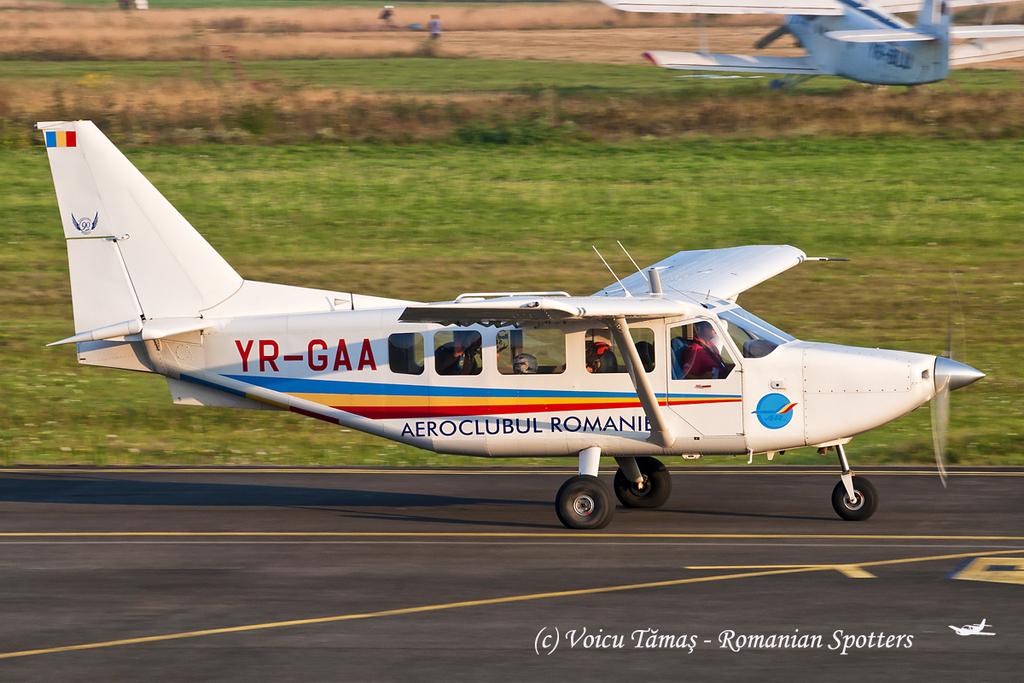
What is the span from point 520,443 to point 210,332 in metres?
3.51

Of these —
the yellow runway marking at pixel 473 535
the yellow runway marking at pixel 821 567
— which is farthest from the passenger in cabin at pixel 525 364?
the yellow runway marking at pixel 821 567

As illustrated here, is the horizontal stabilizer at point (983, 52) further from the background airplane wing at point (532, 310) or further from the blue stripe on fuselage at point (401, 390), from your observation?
the background airplane wing at point (532, 310)

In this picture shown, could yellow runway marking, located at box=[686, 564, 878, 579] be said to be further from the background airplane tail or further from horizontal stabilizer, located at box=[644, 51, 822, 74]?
the background airplane tail

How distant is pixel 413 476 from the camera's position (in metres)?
18.5

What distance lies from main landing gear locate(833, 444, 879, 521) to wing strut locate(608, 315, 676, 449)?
180cm

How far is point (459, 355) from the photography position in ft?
50.3

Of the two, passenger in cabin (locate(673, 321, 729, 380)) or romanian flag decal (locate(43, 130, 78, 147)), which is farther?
romanian flag decal (locate(43, 130, 78, 147))

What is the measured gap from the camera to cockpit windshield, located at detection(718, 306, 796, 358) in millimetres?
14961

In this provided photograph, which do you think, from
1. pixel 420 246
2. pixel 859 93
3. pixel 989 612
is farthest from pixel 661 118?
pixel 989 612

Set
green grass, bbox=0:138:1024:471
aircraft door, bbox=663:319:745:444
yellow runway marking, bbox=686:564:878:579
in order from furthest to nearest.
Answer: green grass, bbox=0:138:1024:471
aircraft door, bbox=663:319:745:444
yellow runway marking, bbox=686:564:878:579

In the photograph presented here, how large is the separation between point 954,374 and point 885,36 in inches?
1307

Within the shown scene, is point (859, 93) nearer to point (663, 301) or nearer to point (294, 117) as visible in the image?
point (294, 117)

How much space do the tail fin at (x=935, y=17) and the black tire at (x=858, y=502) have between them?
114 feet

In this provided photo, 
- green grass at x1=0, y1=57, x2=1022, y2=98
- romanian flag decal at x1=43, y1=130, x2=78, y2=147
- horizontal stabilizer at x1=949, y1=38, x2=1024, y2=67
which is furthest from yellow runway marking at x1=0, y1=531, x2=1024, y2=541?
horizontal stabilizer at x1=949, y1=38, x2=1024, y2=67
